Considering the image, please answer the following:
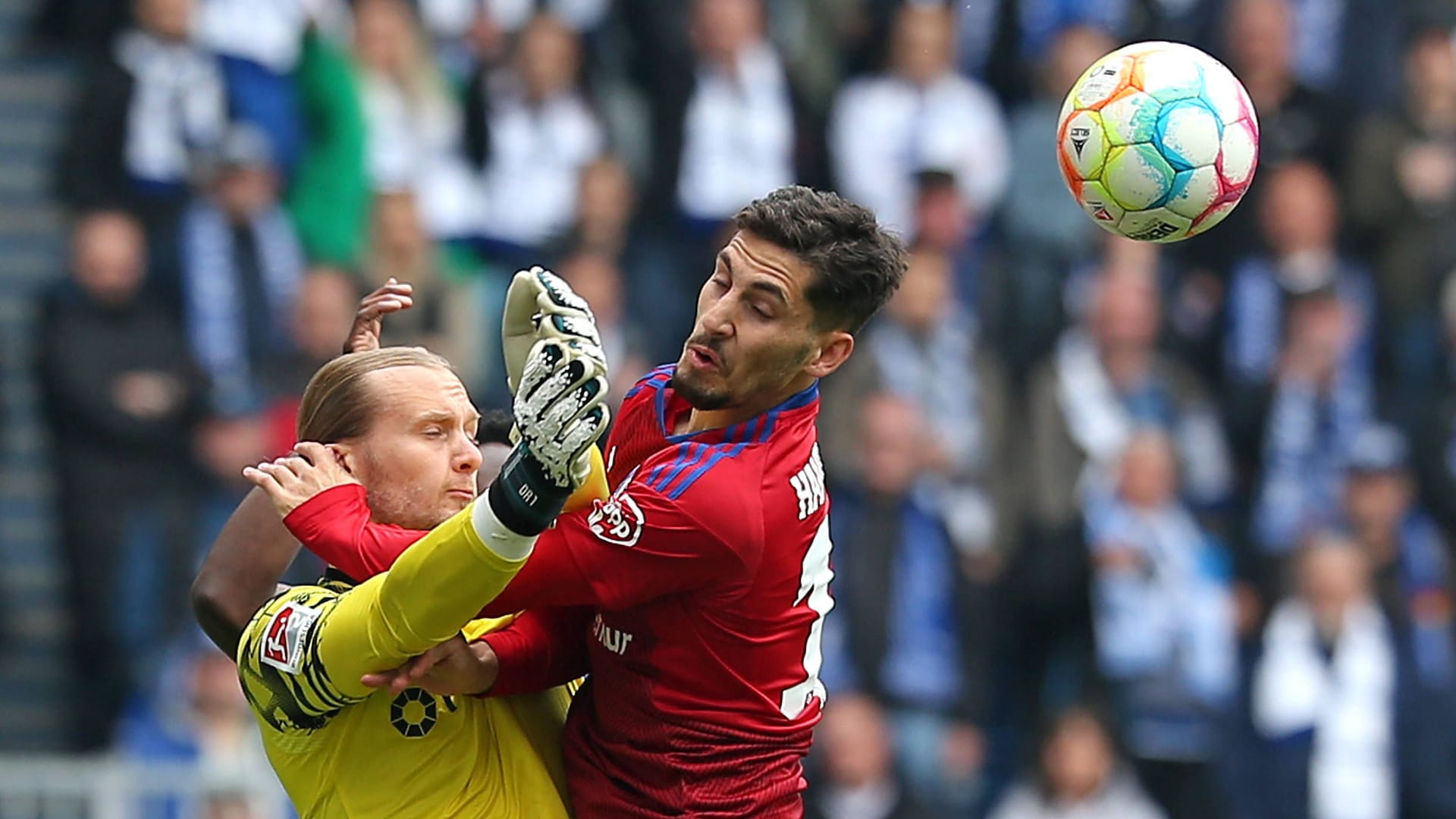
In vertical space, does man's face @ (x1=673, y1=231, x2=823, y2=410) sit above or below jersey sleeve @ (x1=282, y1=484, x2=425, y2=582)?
above

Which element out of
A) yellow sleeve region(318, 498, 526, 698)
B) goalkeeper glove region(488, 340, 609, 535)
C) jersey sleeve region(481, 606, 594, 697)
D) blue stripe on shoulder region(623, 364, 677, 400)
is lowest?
jersey sleeve region(481, 606, 594, 697)

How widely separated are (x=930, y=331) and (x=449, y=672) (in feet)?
20.5

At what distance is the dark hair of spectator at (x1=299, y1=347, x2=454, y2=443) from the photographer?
4.92 m

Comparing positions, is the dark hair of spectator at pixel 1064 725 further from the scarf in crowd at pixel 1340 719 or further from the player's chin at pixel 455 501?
the player's chin at pixel 455 501

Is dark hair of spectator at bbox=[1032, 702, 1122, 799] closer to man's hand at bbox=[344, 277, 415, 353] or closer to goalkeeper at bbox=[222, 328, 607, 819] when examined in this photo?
man's hand at bbox=[344, 277, 415, 353]

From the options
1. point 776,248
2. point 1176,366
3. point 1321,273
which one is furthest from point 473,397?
point 776,248

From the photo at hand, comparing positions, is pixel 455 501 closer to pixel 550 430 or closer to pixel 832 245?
pixel 550 430

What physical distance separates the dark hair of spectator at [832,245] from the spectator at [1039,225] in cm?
594

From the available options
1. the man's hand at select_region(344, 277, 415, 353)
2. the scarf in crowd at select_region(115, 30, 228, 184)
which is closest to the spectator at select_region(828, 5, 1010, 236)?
the scarf in crowd at select_region(115, 30, 228, 184)

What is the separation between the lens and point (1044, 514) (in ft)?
34.9

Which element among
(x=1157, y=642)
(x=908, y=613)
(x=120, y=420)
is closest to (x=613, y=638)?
(x=908, y=613)

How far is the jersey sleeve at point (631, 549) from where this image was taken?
4.64m

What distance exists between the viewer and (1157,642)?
34.6 feet

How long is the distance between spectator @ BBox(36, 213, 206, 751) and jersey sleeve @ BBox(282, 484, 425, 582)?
5.63 meters
